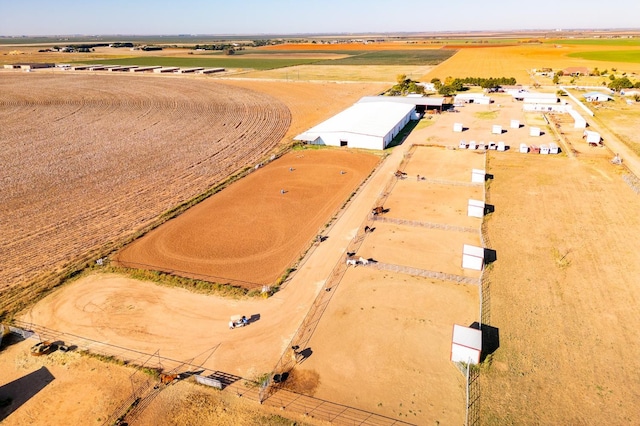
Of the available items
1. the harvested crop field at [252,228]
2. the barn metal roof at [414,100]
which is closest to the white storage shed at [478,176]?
the harvested crop field at [252,228]

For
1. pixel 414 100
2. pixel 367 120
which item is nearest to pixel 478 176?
pixel 367 120

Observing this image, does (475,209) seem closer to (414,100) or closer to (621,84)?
(414,100)

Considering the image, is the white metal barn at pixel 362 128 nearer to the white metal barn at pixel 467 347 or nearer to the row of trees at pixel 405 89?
the row of trees at pixel 405 89

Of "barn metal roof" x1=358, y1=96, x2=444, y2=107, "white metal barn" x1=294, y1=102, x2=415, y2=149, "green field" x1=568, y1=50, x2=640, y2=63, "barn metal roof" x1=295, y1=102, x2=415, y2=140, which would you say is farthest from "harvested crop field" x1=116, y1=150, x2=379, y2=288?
"green field" x1=568, y1=50, x2=640, y2=63

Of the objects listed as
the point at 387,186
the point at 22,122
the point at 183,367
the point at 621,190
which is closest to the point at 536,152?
the point at 621,190

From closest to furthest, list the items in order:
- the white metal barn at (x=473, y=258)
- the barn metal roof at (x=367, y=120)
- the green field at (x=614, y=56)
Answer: the white metal barn at (x=473, y=258), the barn metal roof at (x=367, y=120), the green field at (x=614, y=56)

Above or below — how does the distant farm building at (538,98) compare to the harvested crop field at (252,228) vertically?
above
